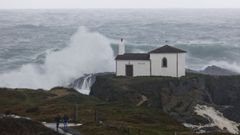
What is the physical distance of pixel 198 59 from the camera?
9200cm

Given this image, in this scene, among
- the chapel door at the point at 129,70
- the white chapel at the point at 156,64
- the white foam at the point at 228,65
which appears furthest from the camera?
the white foam at the point at 228,65

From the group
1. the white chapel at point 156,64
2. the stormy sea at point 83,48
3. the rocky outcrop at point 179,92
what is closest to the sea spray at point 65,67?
the stormy sea at point 83,48

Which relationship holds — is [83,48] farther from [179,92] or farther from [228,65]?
[179,92]

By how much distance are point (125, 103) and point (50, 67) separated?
39.9m

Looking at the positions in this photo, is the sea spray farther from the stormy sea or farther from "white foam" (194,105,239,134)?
"white foam" (194,105,239,134)

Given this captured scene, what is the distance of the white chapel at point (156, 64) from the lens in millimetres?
51125

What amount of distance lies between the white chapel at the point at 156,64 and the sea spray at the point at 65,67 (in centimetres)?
2062

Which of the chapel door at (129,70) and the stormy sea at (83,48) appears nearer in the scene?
the chapel door at (129,70)

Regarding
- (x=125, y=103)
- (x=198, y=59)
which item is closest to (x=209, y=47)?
(x=198, y=59)

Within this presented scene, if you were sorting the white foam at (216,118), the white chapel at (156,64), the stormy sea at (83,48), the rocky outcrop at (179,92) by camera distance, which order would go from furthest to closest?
the stormy sea at (83,48) → the white chapel at (156,64) → the rocky outcrop at (179,92) → the white foam at (216,118)

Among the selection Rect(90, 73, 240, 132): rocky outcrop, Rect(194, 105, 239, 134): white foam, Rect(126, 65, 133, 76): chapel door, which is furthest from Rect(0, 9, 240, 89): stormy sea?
Rect(194, 105, 239, 134): white foam

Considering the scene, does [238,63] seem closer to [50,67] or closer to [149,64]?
→ [50,67]

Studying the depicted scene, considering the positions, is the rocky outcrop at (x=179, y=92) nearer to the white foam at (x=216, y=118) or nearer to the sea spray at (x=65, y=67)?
the white foam at (x=216, y=118)

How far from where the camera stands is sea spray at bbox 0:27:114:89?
75.2 metres
